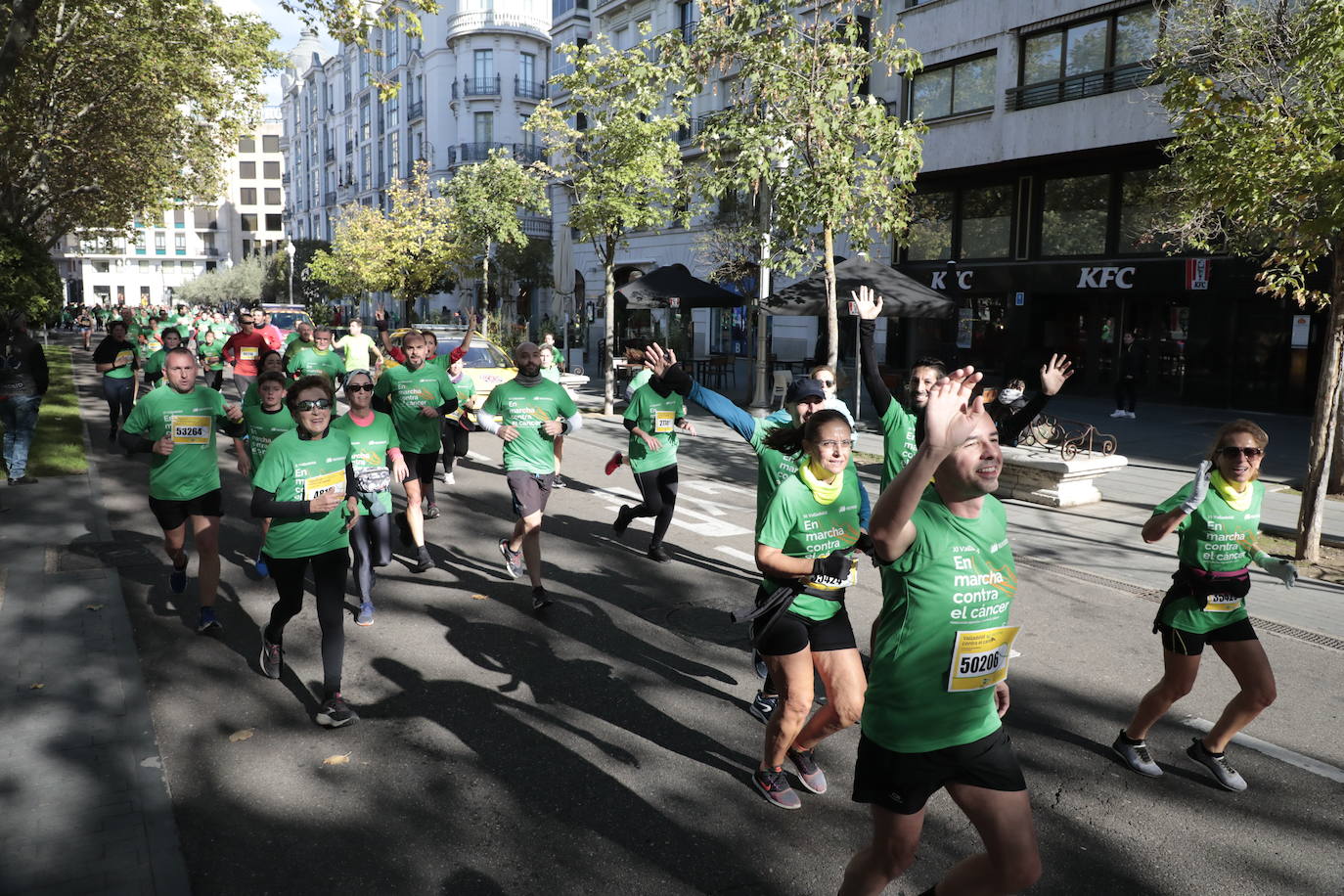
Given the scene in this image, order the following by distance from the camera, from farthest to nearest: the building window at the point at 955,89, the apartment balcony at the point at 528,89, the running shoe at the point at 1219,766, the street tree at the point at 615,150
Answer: the apartment balcony at the point at 528,89 < the building window at the point at 955,89 < the street tree at the point at 615,150 < the running shoe at the point at 1219,766

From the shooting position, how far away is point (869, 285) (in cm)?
1695

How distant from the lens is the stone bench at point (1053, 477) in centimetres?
1159

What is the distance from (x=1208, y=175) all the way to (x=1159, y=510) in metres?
5.80

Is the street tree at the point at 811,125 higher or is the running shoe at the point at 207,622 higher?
the street tree at the point at 811,125

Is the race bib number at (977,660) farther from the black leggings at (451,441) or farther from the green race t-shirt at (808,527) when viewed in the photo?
the black leggings at (451,441)

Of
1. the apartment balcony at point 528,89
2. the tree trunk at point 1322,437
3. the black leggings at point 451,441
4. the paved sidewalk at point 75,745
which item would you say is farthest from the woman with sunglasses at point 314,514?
the apartment balcony at point 528,89

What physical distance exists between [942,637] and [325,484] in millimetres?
3653

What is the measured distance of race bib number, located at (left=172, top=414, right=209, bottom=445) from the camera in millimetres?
6656

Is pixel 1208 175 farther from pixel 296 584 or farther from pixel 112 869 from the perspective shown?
pixel 112 869

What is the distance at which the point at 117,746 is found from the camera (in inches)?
190

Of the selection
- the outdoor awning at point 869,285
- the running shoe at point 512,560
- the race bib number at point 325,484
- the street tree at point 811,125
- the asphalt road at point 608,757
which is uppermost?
the street tree at point 811,125

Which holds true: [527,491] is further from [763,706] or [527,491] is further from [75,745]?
[75,745]

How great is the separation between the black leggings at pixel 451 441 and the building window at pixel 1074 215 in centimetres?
1727

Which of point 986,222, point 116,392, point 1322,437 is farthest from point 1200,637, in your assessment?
point 986,222
